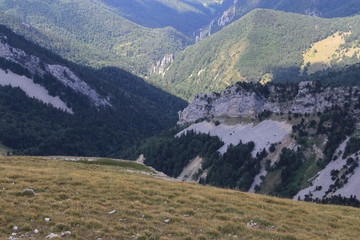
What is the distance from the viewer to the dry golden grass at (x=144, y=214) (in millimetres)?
24344

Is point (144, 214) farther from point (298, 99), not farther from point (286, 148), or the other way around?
point (298, 99)

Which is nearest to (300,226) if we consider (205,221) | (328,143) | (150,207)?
(205,221)

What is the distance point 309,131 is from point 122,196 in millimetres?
123478

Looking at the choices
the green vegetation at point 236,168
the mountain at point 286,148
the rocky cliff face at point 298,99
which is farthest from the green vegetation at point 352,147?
the green vegetation at point 236,168

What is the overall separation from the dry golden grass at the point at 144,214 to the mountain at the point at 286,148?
217 feet

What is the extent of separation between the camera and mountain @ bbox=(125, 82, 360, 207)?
11306 cm

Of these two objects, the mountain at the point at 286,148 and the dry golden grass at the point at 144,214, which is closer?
the dry golden grass at the point at 144,214

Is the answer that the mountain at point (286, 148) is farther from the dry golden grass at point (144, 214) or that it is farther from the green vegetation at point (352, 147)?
the dry golden grass at point (144, 214)

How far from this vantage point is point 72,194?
1261 inches

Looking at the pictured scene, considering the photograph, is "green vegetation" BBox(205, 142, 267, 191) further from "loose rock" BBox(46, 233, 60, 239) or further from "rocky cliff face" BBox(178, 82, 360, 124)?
"loose rock" BBox(46, 233, 60, 239)

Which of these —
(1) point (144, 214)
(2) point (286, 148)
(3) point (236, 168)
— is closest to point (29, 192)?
(1) point (144, 214)

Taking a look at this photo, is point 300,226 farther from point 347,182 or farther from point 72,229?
point 347,182

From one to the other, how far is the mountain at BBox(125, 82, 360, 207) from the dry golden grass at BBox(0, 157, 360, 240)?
66073 millimetres

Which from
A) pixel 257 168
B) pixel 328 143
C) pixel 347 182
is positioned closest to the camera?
pixel 347 182
